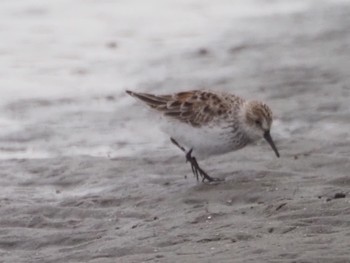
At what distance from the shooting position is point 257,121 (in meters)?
8.82

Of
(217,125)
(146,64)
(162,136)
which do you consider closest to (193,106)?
(217,125)

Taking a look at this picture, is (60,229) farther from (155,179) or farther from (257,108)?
(257,108)

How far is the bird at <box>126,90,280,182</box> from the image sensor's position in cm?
880

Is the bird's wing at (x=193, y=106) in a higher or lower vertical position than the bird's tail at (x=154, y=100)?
higher

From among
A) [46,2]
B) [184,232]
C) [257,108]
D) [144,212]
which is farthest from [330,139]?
[46,2]

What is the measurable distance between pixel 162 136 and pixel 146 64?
8.62ft

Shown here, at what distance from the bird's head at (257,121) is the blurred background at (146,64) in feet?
2.94

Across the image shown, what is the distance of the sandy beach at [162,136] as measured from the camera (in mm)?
6891

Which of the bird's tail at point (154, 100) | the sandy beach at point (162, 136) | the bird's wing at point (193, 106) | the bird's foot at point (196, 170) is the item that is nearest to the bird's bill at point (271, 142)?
the sandy beach at point (162, 136)

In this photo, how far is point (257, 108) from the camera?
8.81 m

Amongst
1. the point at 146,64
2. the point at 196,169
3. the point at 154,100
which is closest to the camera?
the point at 196,169

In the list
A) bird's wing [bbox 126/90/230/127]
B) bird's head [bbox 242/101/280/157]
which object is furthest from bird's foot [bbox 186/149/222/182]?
bird's head [bbox 242/101/280/157]

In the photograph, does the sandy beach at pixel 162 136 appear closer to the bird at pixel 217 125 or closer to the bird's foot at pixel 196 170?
the bird's foot at pixel 196 170

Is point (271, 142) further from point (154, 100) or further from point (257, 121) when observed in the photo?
point (154, 100)
